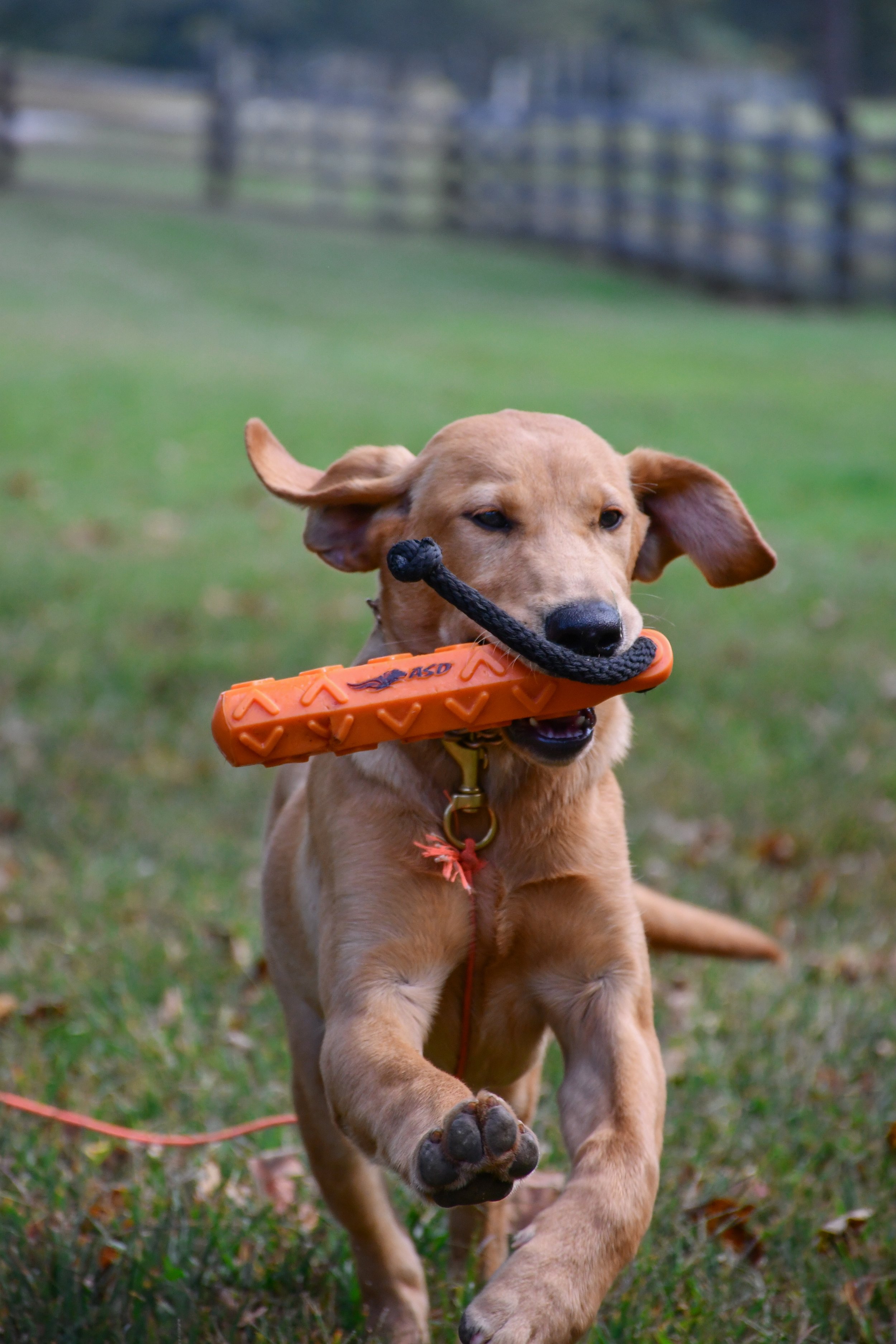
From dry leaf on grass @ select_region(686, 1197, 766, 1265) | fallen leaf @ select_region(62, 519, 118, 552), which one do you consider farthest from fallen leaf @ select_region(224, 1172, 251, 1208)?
fallen leaf @ select_region(62, 519, 118, 552)

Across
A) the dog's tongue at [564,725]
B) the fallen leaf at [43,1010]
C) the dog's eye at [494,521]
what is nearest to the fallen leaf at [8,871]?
the fallen leaf at [43,1010]

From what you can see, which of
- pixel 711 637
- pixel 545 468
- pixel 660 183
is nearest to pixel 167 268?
pixel 660 183

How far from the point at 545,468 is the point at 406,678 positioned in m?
0.60

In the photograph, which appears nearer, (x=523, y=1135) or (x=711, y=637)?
(x=523, y=1135)

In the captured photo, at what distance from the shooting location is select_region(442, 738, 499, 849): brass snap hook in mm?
2766

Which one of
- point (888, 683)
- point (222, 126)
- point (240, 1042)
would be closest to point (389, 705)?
point (240, 1042)

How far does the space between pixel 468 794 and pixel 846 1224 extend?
1.37 meters

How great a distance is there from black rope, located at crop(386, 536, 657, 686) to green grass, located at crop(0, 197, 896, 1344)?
1.31 meters

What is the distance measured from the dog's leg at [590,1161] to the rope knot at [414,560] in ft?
2.45

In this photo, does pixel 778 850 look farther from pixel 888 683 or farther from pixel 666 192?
pixel 666 192

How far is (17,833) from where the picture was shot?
210 inches

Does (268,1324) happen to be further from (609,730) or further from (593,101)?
(593,101)

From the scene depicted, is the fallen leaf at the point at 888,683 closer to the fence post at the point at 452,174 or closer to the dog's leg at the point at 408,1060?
the dog's leg at the point at 408,1060

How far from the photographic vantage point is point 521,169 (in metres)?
27.2
